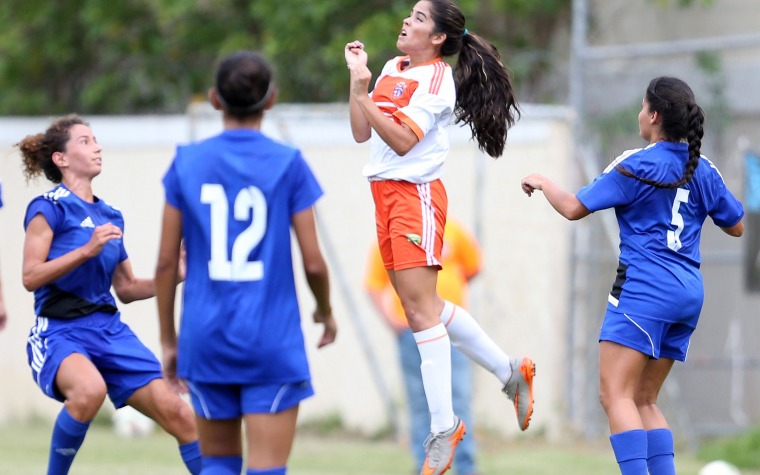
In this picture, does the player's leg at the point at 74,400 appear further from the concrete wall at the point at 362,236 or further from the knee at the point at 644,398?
the concrete wall at the point at 362,236

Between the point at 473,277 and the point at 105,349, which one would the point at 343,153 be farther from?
the point at 105,349

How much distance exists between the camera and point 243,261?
5.01 metres

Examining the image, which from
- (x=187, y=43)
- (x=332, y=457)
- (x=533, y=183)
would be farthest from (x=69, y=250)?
(x=187, y=43)

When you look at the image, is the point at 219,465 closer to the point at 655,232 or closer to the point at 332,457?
the point at 655,232

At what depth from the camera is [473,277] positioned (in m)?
9.57

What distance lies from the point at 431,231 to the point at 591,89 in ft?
20.0

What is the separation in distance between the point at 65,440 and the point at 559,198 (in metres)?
Result: 2.67

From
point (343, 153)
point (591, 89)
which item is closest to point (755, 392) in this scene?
point (591, 89)

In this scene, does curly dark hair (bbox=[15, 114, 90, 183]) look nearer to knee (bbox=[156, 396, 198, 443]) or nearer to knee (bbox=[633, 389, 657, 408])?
knee (bbox=[156, 396, 198, 443])

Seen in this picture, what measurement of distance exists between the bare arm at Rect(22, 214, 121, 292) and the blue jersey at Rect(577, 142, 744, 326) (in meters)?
2.21

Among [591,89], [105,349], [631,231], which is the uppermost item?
[591,89]

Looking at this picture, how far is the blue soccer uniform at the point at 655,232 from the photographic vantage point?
5.93 meters

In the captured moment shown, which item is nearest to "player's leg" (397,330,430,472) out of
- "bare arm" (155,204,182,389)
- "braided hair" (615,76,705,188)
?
"braided hair" (615,76,705,188)

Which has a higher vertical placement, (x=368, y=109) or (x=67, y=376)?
(x=368, y=109)
